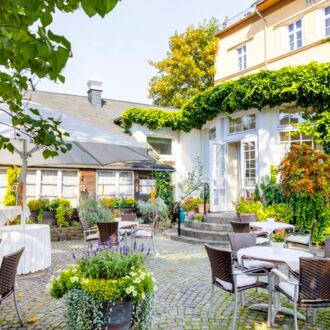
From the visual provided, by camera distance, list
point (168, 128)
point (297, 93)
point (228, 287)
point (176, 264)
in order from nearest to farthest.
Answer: point (228, 287) < point (176, 264) < point (297, 93) < point (168, 128)

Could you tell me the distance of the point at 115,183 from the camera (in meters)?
14.5

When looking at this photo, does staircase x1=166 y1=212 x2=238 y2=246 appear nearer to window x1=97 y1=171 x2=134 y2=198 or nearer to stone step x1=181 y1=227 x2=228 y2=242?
stone step x1=181 y1=227 x2=228 y2=242

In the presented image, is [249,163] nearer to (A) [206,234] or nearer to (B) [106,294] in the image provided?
(A) [206,234]

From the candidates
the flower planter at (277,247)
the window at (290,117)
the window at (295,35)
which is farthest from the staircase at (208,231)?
the window at (295,35)

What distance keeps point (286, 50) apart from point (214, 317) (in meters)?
11.1

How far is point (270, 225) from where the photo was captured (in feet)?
24.4

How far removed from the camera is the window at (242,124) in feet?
39.8

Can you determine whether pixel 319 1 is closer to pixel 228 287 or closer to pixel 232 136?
pixel 232 136

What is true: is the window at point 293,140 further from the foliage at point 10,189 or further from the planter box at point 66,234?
the foliage at point 10,189

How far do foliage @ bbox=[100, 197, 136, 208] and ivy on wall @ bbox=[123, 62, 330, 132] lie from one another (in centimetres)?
441

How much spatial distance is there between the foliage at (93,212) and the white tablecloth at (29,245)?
391 centimetres

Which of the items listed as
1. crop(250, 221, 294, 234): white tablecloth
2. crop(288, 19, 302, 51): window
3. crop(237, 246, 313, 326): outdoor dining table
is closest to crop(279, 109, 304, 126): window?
crop(288, 19, 302, 51): window

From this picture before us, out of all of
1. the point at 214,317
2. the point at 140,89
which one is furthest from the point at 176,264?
the point at 140,89

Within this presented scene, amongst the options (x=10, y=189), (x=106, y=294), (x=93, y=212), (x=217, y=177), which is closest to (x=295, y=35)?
(x=217, y=177)
